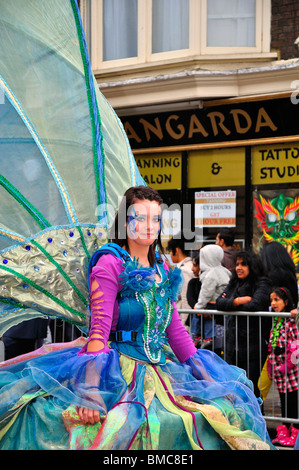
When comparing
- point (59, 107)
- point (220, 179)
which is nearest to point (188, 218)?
point (220, 179)

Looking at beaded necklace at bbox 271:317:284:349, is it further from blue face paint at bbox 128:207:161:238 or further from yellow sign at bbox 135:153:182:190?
yellow sign at bbox 135:153:182:190

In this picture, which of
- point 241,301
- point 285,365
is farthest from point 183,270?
point 285,365

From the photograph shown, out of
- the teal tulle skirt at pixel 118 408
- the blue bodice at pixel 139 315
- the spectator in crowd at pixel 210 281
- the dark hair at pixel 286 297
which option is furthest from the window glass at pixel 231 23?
the teal tulle skirt at pixel 118 408

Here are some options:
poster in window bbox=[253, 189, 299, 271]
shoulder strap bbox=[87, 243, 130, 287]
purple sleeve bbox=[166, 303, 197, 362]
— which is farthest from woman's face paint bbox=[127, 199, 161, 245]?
poster in window bbox=[253, 189, 299, 271]

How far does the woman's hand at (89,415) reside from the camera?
3.44 meters

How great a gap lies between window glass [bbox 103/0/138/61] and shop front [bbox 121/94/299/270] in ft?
4.01

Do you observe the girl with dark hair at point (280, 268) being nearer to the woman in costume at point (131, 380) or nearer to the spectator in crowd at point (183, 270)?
the spectator in crowd at point (183, 270)

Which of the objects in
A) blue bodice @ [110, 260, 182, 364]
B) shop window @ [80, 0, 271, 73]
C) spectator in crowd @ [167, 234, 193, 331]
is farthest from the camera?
shop window @ [80, 0, 271, 73]

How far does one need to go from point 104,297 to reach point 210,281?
416cm

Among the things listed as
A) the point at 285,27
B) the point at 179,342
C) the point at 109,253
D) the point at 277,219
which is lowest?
the point at 179,342

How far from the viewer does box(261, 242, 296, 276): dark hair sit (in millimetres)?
7289

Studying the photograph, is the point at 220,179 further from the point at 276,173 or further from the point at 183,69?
the point at 183,69

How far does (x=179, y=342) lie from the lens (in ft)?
13.5

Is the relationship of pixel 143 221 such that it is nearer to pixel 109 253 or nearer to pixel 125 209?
pixel 125 209
